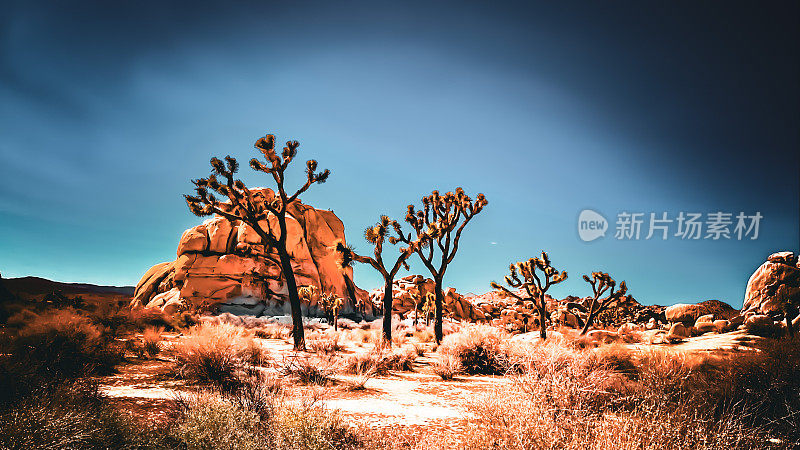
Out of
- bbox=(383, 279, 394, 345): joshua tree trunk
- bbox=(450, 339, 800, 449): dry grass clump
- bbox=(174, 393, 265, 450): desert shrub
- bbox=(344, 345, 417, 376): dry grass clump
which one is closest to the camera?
bbox=(450, 339, 800, 449): dry grass clump

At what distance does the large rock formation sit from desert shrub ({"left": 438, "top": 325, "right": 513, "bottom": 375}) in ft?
82.1

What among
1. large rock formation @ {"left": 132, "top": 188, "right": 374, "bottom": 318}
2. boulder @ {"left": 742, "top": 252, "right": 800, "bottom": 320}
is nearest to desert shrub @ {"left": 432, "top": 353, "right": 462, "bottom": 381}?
boulder @ {"left": 742, "top": 252, "right": 800, "bottom": 320}

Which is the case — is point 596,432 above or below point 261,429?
above

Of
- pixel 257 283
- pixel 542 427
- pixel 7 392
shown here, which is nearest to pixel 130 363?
pixel 7 392

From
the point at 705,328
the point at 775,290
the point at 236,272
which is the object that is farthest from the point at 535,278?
the point at 236,272

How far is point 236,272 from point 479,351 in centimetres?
3522

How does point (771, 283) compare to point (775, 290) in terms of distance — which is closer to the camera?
point (775, 290)

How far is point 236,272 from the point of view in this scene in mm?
38250

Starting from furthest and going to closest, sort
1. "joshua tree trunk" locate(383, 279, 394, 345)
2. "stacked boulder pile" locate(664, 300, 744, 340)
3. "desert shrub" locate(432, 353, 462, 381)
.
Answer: "stacked boulder pile" locate(664, 300, 744, 340) < "joshua tree trunk" locate(383, 279, 394, 345) < "desert shrub" locate(432, 353, 462, 381)

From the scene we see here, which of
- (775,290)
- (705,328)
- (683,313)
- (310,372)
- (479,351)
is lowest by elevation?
(310,372)

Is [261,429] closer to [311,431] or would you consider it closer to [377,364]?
[311,431]

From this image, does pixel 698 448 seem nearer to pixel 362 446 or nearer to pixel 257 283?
pixel 362 446

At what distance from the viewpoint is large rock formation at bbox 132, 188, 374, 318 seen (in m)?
36.2

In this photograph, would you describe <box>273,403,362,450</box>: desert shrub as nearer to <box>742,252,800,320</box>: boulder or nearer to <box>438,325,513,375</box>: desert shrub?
<box>438,325,513,375</box>: desert shrub
